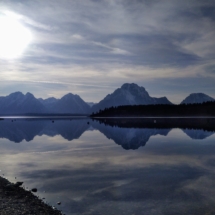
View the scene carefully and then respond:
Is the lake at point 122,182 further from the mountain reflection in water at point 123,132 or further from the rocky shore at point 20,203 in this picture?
the mountain reflection in water at point 123,132

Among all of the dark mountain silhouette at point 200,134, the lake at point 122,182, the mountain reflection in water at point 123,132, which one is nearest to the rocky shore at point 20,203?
the lake at point 122,182

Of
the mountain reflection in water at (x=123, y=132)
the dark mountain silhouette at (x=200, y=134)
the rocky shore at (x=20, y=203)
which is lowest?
the mountain reflection in water at (x=123, y=132)

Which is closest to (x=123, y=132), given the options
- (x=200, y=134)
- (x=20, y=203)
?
(x=200, y=134)

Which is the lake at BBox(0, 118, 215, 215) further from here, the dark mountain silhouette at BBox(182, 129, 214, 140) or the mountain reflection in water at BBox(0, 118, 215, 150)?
the dark mountain silhouette at BBox(182, 129, 214, 140)

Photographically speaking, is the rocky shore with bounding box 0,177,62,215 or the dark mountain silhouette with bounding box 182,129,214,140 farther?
the dark mountain silhouette with bounding box 182,129,214,140

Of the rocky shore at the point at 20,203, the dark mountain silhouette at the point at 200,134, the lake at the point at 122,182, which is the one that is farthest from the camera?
the dark mountain silhouette at the point at 200,134

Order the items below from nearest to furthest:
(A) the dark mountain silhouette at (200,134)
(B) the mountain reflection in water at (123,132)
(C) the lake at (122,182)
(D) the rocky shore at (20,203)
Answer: (D) the rocky shore at (20,203)
(C) the lake at (122,182)
(B) the mountain reflection in water at (123,132)
(A) the dark mountain silhouette at (200,134)

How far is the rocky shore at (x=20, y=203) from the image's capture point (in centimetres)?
1620

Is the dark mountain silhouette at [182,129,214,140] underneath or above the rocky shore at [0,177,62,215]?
underneath

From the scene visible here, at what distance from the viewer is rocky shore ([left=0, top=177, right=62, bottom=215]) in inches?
638

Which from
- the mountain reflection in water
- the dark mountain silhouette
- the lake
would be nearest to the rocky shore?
the lake

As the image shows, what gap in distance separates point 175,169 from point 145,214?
13812 millimetres

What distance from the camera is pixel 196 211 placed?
1677cm

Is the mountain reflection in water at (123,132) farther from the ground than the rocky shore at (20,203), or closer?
closer
